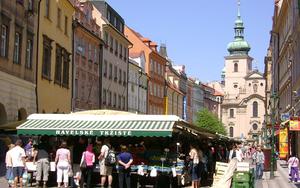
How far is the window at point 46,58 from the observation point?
35.8 metres

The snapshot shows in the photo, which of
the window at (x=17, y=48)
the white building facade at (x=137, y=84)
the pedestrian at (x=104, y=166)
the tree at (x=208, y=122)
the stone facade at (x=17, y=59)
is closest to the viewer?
the pedestrian at (x=104, y=166)

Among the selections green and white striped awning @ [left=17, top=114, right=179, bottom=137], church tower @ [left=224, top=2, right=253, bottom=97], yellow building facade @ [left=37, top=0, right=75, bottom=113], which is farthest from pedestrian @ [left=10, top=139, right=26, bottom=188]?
church tower @ [left=224, top=2, right=253, bottom=97]

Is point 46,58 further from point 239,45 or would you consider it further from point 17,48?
point 239,45

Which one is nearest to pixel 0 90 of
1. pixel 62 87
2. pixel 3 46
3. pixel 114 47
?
pixel 3 46

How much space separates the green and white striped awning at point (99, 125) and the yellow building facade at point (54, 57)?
1269 centimetres

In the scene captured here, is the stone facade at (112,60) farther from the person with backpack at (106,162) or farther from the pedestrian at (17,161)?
the pedestrian at (17,161)

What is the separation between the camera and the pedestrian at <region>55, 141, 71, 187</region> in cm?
2001

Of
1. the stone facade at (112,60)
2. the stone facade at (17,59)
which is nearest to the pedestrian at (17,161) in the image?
the stone facade at (17,59)

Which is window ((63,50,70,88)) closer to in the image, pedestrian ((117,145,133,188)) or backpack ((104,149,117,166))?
backpack ((104,149,117,166))

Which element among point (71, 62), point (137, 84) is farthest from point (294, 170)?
point (137, 84)

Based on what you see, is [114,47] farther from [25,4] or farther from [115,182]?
[115,182]

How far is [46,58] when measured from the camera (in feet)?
120

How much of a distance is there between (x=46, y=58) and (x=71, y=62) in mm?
6998

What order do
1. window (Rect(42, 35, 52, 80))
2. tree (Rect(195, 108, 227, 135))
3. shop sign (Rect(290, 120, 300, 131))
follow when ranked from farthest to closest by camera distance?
tree (Rect(195, 108, 227, 135)), window (Rect(42, 35, 52, 80)), shop sign (Rect(290, 120, 300, 131))
